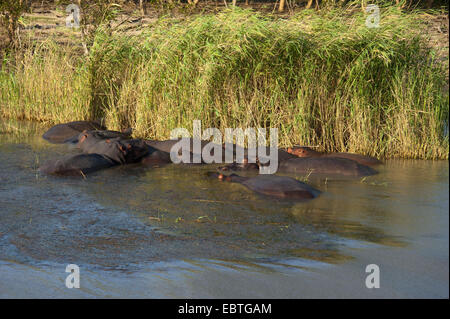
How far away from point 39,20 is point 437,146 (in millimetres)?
13242

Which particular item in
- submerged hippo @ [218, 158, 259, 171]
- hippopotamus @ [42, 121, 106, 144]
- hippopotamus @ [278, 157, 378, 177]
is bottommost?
hippopotamus @ [42, 121, 106, 144]

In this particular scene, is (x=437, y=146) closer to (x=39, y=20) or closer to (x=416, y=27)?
(x=416, y=27)

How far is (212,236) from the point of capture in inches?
189

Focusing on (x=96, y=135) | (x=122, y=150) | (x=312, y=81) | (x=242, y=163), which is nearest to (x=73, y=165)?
(x=122, y=150)

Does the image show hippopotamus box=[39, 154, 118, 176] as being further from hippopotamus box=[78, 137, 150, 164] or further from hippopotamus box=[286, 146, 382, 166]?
hippopotamus box=[286, 146, 382, 166]

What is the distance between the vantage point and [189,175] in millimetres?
6984

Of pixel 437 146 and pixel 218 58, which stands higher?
pixel 218 58

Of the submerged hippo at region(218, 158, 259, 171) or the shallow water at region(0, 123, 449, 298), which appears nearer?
the shallow water at region(0, 123, 449, 298)

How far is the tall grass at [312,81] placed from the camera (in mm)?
7832

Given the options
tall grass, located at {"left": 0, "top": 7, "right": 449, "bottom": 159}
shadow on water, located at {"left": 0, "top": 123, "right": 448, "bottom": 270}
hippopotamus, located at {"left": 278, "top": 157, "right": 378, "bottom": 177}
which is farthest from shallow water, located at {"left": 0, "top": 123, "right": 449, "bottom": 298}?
tall grass, located at {"left": 0, "top": 7, "right": 449, "bottom": 159}

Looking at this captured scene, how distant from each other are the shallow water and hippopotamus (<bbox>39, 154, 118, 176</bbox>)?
0.42ft

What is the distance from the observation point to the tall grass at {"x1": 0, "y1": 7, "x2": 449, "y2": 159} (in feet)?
25.7

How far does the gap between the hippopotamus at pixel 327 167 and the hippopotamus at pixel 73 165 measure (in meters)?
2.06

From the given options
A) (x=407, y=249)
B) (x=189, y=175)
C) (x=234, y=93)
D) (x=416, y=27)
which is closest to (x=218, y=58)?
(x=234, y=93)
